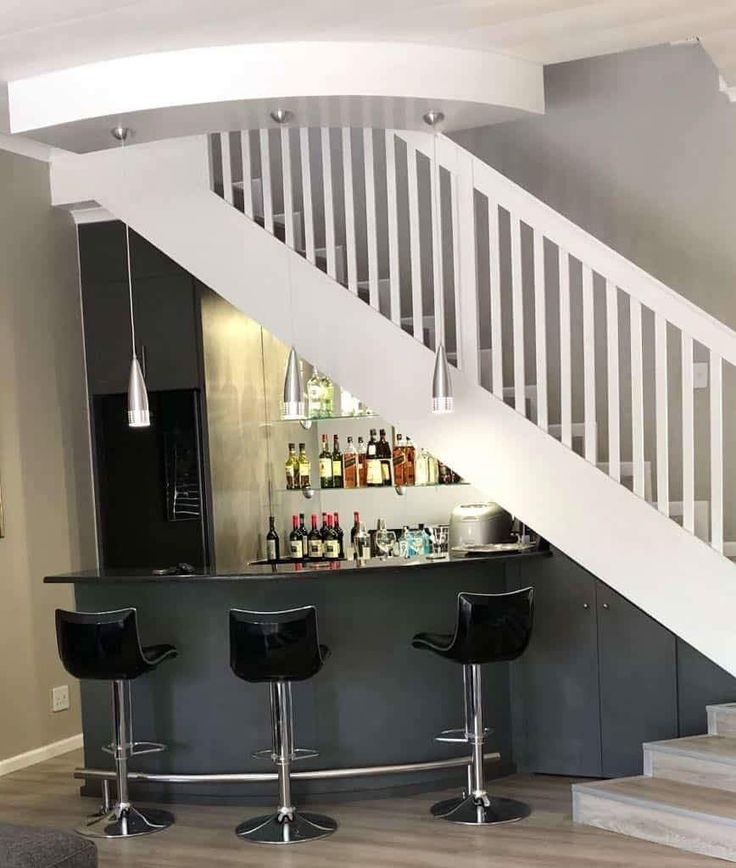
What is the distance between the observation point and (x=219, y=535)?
6.86 meters

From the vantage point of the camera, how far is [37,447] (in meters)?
6.63

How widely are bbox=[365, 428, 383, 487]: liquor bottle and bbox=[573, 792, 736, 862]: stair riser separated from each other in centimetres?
232

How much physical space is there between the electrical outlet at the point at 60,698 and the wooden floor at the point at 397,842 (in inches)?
41.7

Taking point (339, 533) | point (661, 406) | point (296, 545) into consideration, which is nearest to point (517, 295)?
point (661, 406)

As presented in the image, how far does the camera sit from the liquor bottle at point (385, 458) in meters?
6.72

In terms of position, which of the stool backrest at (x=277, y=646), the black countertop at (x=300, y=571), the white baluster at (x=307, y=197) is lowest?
the stool backrest at (x=277, y=646)

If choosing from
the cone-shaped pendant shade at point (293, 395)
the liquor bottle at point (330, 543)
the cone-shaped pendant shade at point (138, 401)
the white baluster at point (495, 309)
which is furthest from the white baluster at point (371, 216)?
the liquor bottle at point (330, 543)

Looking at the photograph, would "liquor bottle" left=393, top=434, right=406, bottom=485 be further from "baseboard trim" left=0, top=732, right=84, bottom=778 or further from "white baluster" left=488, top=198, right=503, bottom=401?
"baseboard trim" left=0, top=732, right=84, bottom=778

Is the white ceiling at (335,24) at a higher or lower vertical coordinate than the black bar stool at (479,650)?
higher

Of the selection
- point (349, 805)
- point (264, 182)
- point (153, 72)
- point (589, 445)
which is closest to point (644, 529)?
point (589, 445)

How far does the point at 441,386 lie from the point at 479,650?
1117mm

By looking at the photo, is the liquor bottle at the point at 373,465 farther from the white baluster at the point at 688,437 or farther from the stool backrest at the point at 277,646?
the white baluster at the point at 688,437

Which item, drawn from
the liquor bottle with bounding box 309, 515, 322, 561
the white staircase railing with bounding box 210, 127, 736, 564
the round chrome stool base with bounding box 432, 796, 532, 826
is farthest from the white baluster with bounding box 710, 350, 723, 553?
the liquor bottle with bounding box 309, 515, 322, 561

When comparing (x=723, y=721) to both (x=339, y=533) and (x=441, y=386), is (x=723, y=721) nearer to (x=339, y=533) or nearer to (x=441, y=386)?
(x=441, y=386)
